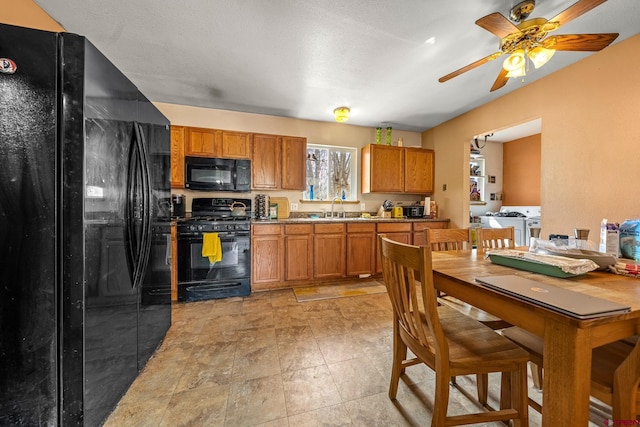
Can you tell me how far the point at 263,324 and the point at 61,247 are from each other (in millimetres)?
1630

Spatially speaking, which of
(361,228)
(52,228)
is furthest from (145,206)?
(361,228)

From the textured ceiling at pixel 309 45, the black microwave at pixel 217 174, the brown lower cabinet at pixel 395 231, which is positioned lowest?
the brown lower cabinet at pixel 395 231

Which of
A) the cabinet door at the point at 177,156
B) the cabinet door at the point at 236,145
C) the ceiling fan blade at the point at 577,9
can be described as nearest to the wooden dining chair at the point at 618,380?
the ceiling fan blade at the point at 577,9

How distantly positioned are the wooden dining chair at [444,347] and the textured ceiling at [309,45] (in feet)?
5.99

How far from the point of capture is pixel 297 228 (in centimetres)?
325

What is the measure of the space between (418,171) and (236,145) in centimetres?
307

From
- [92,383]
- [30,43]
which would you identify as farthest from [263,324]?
[30,43]

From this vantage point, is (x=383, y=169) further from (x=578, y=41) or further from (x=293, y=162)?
(x=578, y=41)

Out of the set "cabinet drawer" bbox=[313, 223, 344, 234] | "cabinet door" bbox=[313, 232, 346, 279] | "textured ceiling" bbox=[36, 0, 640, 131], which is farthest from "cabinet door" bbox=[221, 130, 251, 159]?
"cabinet door" bbox=[313, 232, 346, 279]

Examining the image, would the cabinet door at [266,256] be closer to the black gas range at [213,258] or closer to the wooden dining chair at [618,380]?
the black gas range at [213,258]

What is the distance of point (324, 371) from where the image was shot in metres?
1.59

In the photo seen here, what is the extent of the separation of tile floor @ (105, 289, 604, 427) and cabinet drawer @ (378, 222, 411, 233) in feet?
4.94

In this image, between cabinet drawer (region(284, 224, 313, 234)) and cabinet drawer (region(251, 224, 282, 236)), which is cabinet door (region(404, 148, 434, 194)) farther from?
cabinet drawer (region(251, 224, 282, 236))

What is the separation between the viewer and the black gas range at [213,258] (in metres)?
2.78
